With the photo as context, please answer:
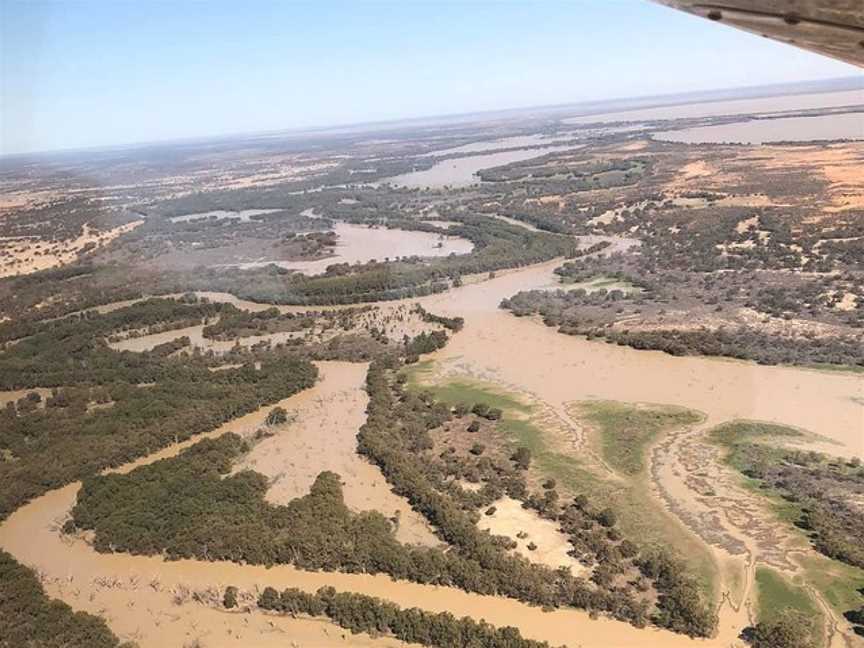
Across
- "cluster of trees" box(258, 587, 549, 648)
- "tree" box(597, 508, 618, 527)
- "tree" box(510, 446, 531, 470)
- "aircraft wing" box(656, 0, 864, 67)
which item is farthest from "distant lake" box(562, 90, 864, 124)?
"aircraft wing" box(656, 0, 864, 67)

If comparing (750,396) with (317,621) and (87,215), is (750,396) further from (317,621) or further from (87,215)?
(87,215)

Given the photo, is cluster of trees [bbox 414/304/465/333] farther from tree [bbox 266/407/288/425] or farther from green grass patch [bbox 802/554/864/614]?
green grass patch [bbox 802/554/864/614]

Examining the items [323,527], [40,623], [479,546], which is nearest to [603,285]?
[479,546]

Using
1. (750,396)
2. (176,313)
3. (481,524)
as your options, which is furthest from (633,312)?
(176,313)

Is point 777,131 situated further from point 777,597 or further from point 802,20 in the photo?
point 802,20

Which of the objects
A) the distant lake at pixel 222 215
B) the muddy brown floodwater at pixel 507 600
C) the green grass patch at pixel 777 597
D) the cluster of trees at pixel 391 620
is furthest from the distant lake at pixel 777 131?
the cluster of trees at pixel 391 620

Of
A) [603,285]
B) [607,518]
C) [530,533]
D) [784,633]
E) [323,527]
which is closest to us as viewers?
[784,633]
